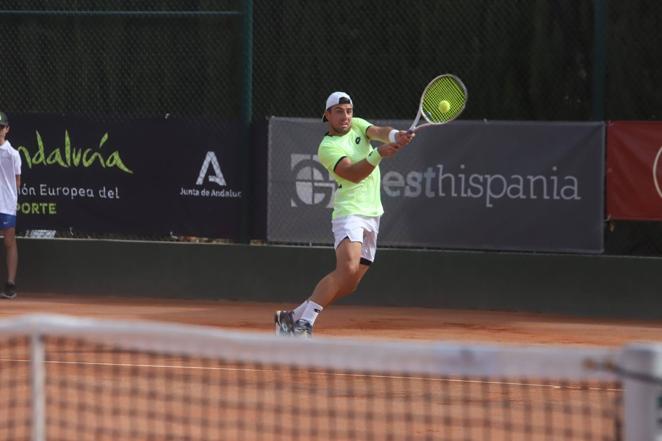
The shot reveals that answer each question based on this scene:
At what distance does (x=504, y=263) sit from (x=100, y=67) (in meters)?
4.94

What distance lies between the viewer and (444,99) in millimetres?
9164

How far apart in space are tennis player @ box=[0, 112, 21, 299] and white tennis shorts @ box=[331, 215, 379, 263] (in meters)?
4.44

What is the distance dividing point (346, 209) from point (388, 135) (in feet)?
1.85

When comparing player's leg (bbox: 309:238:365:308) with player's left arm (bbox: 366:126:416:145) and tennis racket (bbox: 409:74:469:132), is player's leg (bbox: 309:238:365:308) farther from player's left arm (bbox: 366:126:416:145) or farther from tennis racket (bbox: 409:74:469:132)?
tennis racket (bbox: 409:74:469:132)

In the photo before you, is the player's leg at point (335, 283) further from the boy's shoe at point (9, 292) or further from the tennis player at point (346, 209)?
the boy's shoe at point (9, 292)

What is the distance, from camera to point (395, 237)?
39.5 ft

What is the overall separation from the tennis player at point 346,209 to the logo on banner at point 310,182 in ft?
10.1

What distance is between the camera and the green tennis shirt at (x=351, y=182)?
29.0 ft

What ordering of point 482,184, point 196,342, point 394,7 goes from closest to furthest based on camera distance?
point 196,342, point 482,184, point 394,7

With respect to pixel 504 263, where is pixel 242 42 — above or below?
above

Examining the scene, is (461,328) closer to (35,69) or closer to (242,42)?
(242,42)

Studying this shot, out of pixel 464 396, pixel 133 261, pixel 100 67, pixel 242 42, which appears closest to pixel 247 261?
pixel 133 261

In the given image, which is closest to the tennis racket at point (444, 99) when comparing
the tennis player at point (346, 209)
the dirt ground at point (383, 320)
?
the tennis player at point (346, 209)

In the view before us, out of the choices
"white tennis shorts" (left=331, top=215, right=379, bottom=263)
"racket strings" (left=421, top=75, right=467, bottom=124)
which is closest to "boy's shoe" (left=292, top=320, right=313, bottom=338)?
"white tennis shorts" (left=331, top=215, right=379, bottom=263)
